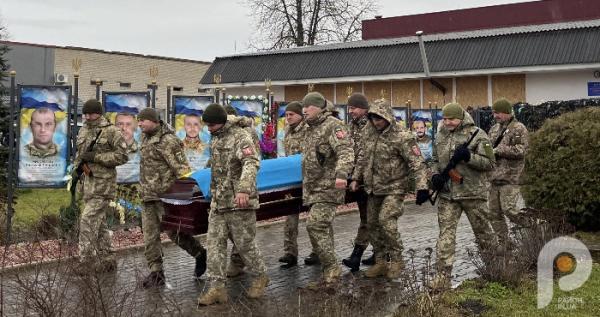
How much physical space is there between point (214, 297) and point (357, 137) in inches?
107

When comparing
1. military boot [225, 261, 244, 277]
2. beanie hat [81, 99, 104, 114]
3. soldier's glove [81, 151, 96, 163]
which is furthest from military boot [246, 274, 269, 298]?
beanie hat [81, 99, 104, 114]

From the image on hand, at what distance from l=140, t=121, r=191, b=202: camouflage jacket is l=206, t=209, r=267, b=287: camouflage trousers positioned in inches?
39.1

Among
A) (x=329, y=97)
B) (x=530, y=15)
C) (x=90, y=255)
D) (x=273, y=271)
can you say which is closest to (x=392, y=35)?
(x=530, y=15)

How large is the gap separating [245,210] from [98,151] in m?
2.39

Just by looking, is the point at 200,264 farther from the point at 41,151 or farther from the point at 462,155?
the point at 41,151

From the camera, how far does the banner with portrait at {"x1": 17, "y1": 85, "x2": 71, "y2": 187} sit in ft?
33.8

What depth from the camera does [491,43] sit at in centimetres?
2459

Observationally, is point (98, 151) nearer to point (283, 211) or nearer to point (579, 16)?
point (283, 211)

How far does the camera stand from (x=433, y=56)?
25.6 m

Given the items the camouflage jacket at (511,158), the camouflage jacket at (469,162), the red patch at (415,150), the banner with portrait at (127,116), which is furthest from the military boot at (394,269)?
the banner with portrait at (127,116)

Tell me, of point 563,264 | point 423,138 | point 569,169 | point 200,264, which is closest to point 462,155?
point 563,264

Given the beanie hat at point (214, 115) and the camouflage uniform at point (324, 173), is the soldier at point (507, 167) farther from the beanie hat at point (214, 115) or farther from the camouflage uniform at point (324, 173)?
the beanie hat at point (214, 115)

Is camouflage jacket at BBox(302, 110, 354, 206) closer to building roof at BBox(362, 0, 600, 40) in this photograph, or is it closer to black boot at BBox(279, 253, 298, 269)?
black boot at BBox(279, 253, 298, 269)

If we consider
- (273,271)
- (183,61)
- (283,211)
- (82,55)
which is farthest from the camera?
(183,61)
